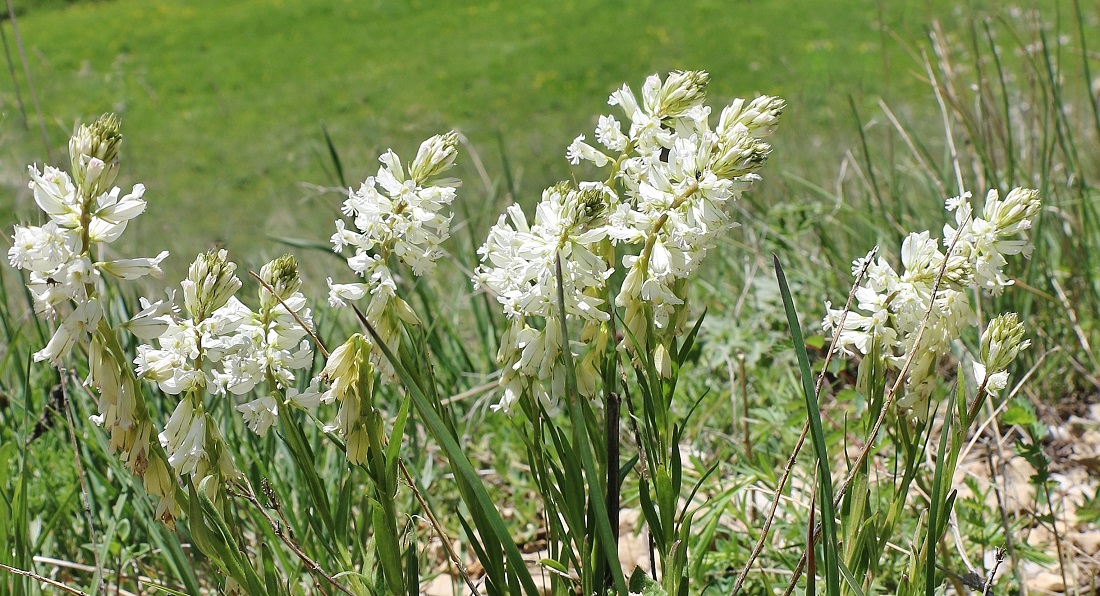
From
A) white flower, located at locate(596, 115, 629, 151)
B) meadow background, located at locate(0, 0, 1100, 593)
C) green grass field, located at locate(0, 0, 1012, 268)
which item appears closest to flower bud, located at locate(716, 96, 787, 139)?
white flower, located at locate(596, 115, 629, 151)

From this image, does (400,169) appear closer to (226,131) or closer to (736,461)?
(736,461)

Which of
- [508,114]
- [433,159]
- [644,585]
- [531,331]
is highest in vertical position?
[433,159]

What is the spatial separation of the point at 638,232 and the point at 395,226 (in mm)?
289

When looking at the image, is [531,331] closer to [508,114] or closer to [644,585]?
[644,585]

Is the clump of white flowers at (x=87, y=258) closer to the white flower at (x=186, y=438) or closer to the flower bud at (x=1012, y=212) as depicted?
the white flower at (x=186, y=438)

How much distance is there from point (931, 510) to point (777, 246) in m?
2.32

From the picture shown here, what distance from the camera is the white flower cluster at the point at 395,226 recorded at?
1.04 metres

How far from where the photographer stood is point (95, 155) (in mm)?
884

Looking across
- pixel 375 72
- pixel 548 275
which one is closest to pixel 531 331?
pixel 548 275

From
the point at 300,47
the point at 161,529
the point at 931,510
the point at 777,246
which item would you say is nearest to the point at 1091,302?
the point at 777,246

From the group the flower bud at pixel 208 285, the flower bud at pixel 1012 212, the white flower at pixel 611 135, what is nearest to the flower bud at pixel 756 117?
the white flower at pixel 611 135

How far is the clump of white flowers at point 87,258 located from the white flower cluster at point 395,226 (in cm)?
24

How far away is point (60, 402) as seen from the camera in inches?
81.5

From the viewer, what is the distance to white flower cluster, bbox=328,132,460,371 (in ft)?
3.42
